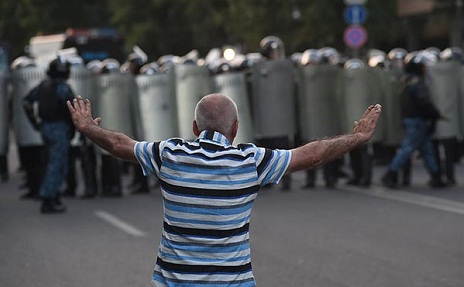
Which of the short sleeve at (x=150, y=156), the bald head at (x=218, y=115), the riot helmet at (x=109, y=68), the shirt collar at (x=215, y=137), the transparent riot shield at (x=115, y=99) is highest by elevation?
the bald head at (x=218, y=115)

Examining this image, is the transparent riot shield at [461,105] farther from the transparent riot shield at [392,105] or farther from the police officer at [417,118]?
the police officer at [417,118]

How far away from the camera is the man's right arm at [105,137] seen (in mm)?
5840

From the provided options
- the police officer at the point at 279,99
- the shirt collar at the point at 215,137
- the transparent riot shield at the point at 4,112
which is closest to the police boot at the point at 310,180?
the police officer at the point at 279,99

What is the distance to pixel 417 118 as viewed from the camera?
59.7 feet

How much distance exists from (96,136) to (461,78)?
14.4 metres

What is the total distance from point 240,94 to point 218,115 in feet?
44.8

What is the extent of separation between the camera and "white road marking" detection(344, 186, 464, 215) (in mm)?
15766

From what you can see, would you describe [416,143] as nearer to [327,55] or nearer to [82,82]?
[327,55]

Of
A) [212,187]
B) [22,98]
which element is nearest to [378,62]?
[22,98]

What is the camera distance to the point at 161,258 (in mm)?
5676

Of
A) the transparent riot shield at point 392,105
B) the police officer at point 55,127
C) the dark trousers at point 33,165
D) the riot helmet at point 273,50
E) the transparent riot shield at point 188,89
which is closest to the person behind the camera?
the police officer at point 55,127

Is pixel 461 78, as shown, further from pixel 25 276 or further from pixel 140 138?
pixel 25 276

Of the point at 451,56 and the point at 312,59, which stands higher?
the point at 312,59

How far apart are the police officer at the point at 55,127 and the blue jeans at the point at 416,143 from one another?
176 inches
